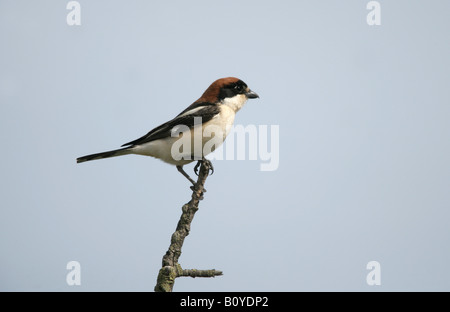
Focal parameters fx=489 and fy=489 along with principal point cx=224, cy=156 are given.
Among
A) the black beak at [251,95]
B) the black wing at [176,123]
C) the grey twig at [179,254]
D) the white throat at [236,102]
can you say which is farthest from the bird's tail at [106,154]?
the black beak at [251,95]

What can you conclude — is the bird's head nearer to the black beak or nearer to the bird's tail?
the black beak

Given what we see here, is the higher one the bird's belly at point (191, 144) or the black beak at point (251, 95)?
the black beak at point (251, 95)

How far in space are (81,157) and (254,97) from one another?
304cm

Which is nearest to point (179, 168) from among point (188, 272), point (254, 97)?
point (254, 97)

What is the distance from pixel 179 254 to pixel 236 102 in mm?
3207

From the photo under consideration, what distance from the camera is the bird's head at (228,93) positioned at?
26.7 ft

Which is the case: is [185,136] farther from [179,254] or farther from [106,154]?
[179,254]

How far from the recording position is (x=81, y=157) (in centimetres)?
751

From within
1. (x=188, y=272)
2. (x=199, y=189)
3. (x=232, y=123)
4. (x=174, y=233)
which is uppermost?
(x=232, y=123)

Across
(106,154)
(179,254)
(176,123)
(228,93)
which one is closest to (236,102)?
(228,93)

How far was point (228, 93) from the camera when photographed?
8195mm

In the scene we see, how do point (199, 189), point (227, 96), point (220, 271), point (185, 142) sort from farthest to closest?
point (227, 96)
point (185, 142)
point (199, 189)
point (220, 271)

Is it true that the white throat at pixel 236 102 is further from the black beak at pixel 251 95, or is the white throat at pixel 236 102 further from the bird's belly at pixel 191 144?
the bird's belly at pixel 191 144

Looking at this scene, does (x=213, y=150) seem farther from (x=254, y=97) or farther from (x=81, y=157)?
(x=81, y=157)
